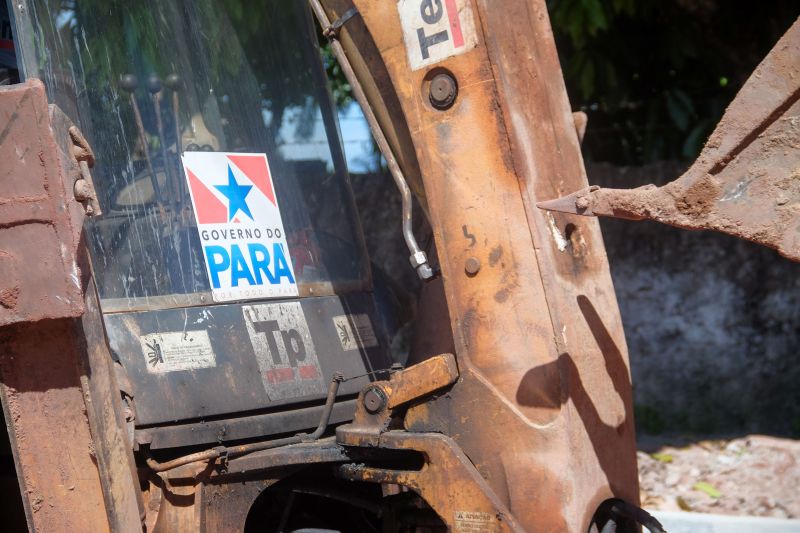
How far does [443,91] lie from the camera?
2.55 meters

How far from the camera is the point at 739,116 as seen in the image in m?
2.10

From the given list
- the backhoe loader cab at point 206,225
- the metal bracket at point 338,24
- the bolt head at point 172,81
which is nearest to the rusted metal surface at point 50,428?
the backhoe loader cab at point 206,225

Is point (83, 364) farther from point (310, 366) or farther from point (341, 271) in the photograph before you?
point (341, 271)

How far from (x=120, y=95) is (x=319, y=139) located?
0.81 metres

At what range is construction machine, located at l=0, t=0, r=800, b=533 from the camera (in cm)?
240

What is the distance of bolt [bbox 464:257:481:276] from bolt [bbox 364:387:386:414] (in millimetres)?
417

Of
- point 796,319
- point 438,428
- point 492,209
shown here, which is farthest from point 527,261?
point 796,319

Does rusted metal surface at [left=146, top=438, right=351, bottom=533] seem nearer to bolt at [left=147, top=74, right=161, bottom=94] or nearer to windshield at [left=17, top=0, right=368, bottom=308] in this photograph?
windshield at [left=17, top=0, right=368, bottom=308]

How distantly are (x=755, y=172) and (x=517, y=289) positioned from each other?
67cm

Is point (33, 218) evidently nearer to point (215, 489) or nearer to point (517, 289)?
point (215, 489)

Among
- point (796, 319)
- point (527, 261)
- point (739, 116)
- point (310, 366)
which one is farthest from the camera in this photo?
point (796, 319)

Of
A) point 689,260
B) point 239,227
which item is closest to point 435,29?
point 239,227

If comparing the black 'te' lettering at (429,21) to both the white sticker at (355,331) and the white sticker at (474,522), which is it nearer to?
the white sticker at (355,331)

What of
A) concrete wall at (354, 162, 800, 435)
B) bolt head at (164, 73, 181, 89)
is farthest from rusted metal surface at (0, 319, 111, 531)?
concrete wall at (354, 162, 800, 435)
